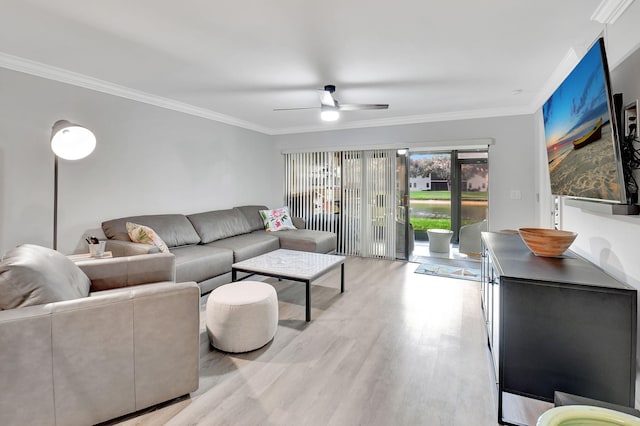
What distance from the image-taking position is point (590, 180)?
1859 millimetres

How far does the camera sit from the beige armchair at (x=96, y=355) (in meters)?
1.38

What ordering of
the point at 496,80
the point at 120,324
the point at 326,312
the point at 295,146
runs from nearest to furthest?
the point at 120,324 < the point at 326,312 < the point at 496,80 < the point at 295,146

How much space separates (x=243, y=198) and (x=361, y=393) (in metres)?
4.32

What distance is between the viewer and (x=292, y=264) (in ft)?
11.3

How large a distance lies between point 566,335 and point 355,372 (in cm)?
126

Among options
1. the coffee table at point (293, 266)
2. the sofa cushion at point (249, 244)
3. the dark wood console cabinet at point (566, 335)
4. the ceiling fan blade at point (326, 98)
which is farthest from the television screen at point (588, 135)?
the sofa cushion at point (249, 244)

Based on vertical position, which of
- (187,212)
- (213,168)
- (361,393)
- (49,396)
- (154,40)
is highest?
(154,40)

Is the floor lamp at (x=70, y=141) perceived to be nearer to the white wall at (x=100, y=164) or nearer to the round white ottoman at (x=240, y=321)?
the white wall at (x=100, y=164)

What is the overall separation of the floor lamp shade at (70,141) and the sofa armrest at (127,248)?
39.2 inches

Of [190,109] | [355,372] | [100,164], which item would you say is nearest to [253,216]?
[190,109]

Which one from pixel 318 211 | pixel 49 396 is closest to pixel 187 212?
pixel 318 211

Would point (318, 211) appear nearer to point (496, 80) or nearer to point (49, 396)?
point (496, 80)

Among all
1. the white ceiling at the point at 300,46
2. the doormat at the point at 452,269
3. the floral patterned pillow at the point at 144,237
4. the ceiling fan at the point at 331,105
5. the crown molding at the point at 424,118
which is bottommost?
the doormat at the point at 452,269

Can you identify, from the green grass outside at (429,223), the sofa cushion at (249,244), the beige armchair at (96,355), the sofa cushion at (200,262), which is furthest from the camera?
the green grass outside at (429,223)
